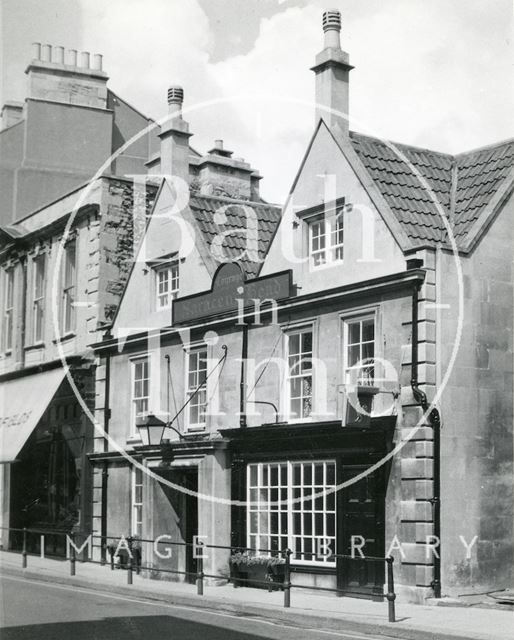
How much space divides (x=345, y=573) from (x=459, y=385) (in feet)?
12.9

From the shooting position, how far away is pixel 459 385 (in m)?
17.8

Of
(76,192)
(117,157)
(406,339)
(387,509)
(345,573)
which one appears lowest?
(345,573)

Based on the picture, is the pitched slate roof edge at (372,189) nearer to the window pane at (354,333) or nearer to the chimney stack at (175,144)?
the window pane at (354,333)

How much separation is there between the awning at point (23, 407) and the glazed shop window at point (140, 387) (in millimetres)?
3073

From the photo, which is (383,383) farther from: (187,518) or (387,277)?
(187,518)

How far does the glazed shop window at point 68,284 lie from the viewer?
28.9 meters

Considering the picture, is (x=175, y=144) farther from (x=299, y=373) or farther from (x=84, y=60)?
(x=84, y=60)

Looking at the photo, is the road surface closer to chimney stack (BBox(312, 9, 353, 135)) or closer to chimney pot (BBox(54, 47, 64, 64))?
chimney stack (BBox(312, 9, 353, 135))

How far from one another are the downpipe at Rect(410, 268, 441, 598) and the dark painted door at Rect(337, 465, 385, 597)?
1.01 metres

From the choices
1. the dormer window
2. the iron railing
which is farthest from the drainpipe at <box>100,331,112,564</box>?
the dormer window

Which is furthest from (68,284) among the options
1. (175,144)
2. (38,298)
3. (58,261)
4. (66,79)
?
(66,79)

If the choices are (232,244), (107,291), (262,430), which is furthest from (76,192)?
(262,430)

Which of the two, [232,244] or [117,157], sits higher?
[117,157]

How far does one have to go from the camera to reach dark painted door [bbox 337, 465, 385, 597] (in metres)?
17.8
